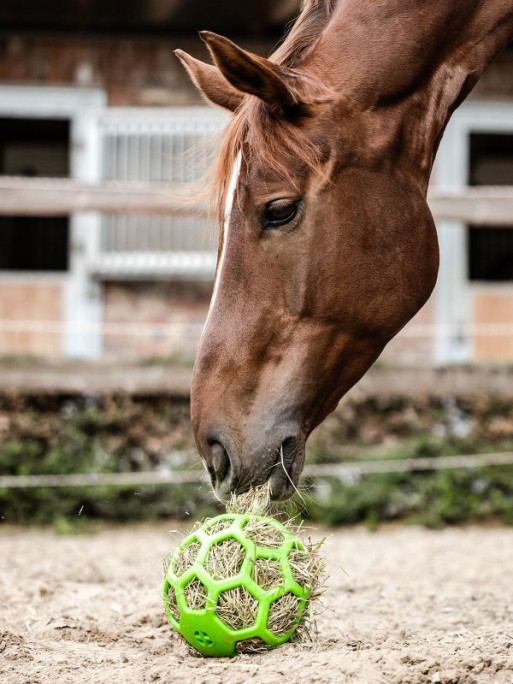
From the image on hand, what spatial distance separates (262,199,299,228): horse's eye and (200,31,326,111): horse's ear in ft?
0.85

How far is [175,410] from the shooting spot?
6.05 m

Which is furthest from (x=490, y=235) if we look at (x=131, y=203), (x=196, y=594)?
(x=196, y=594)

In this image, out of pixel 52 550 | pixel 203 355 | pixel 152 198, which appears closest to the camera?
pixel 203 355

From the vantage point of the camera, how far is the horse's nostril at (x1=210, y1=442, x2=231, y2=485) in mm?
2289

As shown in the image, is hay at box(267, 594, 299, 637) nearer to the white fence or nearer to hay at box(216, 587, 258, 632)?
hay at box(216, 587, 258, 632)

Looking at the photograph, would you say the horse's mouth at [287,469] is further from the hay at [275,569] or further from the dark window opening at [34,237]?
the dark window opening at [34,237]

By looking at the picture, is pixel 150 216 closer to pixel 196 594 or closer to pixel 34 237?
pixel 34 237

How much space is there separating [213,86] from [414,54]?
0.59m

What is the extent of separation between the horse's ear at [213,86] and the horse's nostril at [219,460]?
1.03 meters

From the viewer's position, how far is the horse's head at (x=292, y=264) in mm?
2324

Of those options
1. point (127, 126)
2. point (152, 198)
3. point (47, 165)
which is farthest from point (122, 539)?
point (47, 165)

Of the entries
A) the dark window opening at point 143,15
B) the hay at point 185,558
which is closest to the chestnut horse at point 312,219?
the hay at point 185,558

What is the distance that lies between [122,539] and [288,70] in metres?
3.75

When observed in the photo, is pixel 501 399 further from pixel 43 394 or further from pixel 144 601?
pixel 144 601
